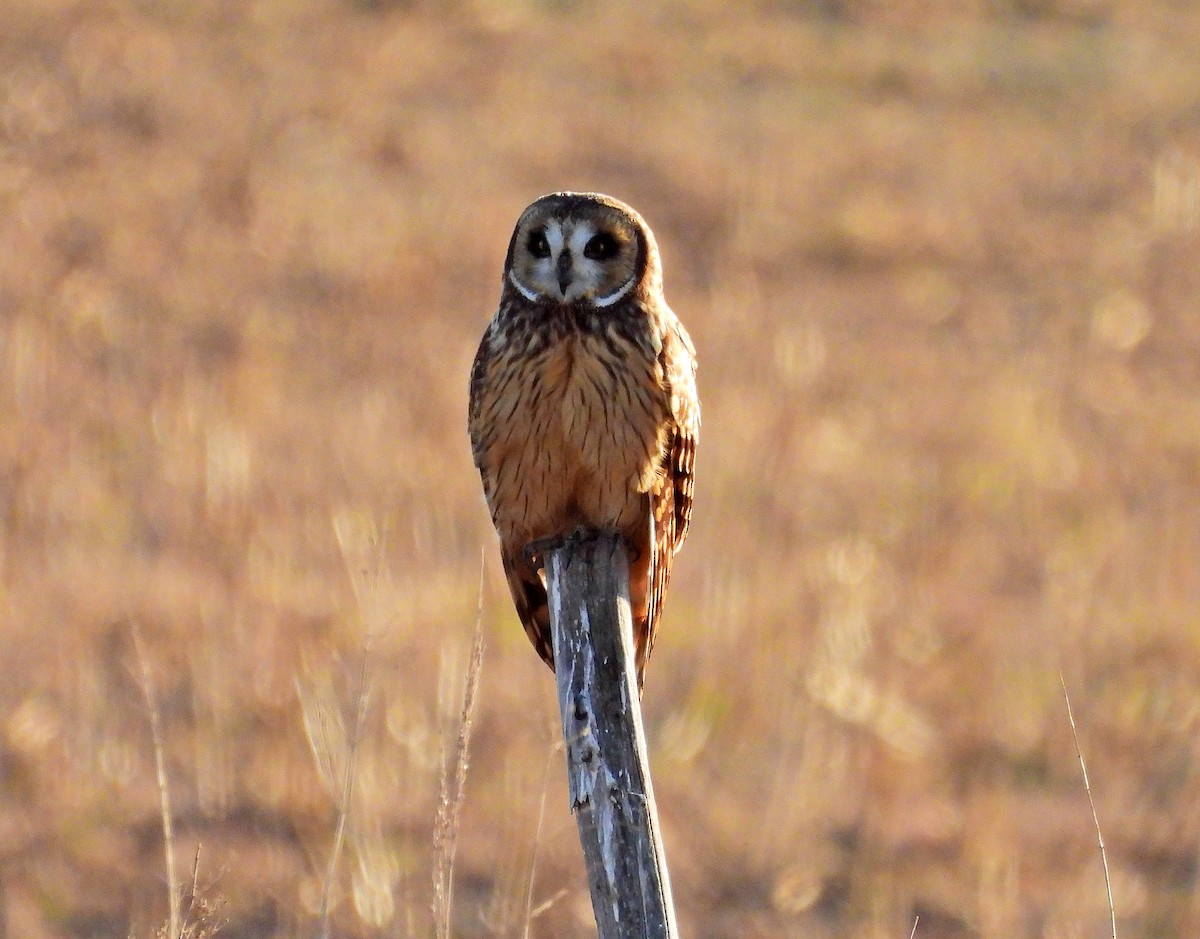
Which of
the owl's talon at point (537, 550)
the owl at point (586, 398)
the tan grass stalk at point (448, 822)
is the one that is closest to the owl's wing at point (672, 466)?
the owl at point (586, 398)

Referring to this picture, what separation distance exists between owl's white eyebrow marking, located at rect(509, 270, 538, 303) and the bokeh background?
632 mm

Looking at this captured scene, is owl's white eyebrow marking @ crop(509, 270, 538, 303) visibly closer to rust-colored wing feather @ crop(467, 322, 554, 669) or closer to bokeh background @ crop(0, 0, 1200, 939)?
rust-colored wing feather @ crop(467, 322, 554, 669)

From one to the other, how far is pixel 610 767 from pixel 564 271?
171cm

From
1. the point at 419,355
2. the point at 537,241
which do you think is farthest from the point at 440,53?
the point at 537,241

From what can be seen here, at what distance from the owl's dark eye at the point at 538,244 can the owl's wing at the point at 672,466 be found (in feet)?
1.09

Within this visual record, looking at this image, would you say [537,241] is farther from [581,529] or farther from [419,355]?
[419,355]

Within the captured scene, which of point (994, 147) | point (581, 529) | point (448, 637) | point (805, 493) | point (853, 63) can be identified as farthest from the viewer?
point (853, 63)

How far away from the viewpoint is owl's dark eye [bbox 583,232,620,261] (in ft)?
14.6

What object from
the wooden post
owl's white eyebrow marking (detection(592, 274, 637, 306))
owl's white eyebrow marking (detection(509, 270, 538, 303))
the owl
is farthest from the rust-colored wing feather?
the wooden post

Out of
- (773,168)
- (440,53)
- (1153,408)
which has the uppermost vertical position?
(440,53)

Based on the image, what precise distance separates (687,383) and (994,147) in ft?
39.5

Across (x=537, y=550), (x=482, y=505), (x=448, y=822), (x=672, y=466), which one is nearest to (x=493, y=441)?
(x=537, y=550)

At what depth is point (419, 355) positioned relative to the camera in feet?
35.0

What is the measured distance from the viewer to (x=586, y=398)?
4340 mm
